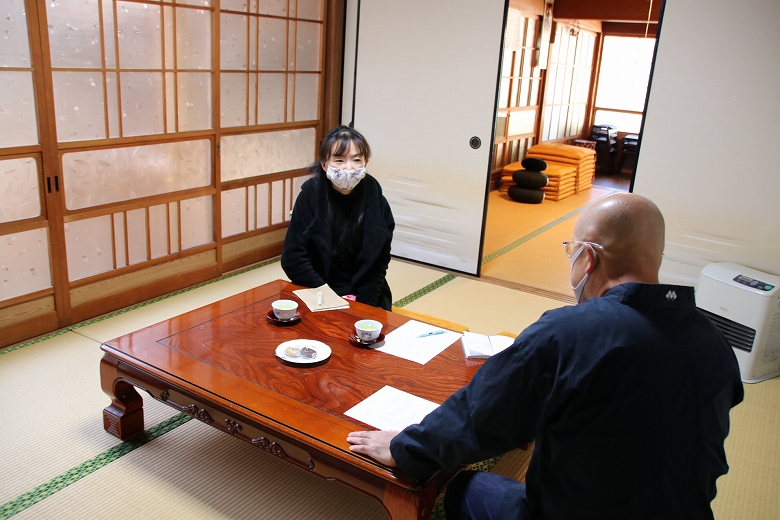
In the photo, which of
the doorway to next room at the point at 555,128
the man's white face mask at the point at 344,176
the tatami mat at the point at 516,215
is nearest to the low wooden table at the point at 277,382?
the man's white face mask at the point at 344,176

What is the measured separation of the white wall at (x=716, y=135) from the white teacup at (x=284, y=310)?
7.82ft

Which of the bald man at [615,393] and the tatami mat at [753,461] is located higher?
the bald man at [615,393]

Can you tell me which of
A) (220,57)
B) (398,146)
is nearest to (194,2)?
(220,57)

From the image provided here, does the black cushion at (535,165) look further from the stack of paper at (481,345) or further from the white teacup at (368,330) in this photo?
the white teacup at (368,330)

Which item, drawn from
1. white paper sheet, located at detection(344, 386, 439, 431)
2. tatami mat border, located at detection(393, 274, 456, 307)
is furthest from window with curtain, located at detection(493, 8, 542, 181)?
white paper sheet, located at detection(344, 386, 439, 431)

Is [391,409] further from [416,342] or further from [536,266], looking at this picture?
[536,266]

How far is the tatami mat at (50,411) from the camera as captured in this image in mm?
2141

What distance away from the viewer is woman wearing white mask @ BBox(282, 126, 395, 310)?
277cm

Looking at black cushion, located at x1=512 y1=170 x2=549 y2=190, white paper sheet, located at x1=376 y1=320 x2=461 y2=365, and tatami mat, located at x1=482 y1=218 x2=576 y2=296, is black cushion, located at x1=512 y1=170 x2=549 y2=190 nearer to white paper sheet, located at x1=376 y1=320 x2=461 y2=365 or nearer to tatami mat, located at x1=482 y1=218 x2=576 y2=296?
tatami mat, located at x1=482 y1=218 x2=576 y2=296

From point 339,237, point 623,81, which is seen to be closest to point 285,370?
point 339,237

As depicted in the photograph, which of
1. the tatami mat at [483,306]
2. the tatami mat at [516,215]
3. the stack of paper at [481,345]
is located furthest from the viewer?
the tatami mat at [516,215]

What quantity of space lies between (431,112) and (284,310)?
7.87 feet

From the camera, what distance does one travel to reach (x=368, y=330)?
2203 millimetres

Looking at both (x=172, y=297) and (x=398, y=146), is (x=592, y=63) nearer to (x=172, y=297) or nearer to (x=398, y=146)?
(x=398, y=146)
